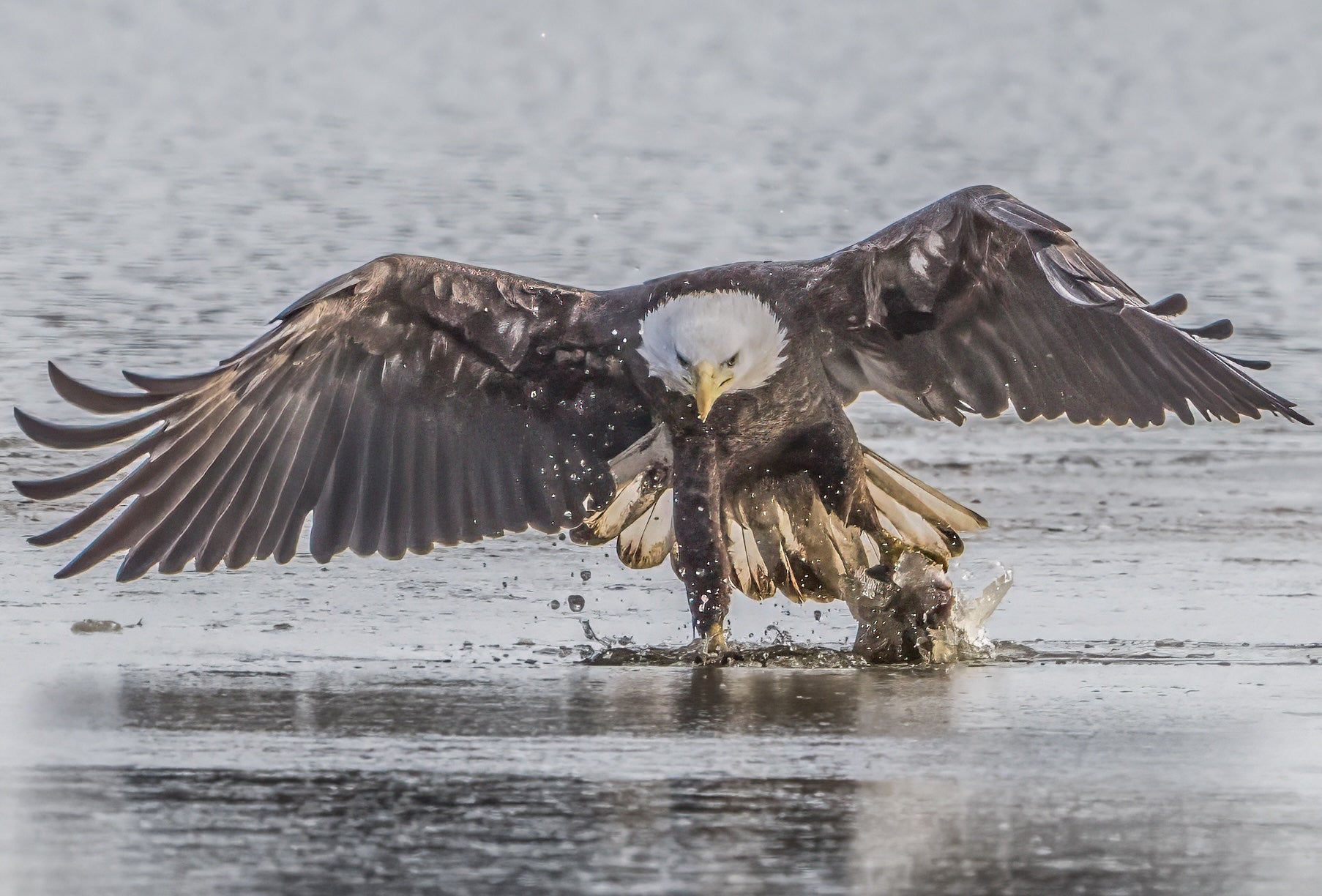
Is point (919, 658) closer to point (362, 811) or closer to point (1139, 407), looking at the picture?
point (1139, 407)

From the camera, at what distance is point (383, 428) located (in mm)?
5074

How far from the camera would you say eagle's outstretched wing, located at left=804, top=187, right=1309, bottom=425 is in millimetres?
4492

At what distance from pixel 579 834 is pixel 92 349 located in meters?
4.88

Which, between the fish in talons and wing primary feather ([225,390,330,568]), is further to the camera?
wing primary feather ([225,390,330,568])

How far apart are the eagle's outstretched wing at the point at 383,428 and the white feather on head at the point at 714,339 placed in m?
0.18

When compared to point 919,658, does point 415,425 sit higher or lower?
higher

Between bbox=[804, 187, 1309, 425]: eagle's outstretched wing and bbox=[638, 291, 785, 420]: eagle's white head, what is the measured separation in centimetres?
15

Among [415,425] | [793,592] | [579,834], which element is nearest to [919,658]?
[793,592]

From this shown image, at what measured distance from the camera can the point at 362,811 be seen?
283 cm

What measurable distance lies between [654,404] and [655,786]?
80.6 inches

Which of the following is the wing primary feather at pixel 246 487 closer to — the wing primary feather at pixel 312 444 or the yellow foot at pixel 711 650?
the wing primary feather at pixel 312 444

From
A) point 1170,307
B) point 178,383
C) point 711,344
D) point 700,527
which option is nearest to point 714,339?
point 711,344

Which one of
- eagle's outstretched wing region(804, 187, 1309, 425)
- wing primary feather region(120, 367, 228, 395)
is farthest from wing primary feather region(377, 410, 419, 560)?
eagle's outstretched wing region(804, 187, 1309, 425)

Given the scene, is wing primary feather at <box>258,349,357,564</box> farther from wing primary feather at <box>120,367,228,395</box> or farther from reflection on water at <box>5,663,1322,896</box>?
reflection on water at <box>5,663,1322,896</box>
